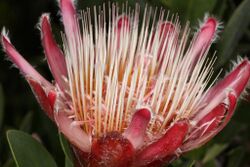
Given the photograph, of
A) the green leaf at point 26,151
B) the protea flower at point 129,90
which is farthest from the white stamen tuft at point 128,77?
the green leaf at point 26,151

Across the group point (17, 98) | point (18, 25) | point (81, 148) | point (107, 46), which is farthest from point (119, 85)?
point (18, 25)

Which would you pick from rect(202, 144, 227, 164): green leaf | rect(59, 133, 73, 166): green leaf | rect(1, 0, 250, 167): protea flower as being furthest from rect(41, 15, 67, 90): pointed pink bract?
rect(202, 144, 227, 164): green leaf

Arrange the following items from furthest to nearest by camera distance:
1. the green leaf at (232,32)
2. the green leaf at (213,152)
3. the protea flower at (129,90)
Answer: the green leaf at (213,152), the green leaf at (232,32), the protea flower at (129,90)

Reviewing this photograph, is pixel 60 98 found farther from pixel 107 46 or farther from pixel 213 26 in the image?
pixel 213 26

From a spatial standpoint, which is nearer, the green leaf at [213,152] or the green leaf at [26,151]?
the green leaf at [26,151]

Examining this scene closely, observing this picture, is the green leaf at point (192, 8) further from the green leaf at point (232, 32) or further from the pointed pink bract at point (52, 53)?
the pointed pink bract at point (52, 53)

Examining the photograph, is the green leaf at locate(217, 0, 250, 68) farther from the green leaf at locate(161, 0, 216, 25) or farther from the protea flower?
the protea flower

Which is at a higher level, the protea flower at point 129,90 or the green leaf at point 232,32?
the green leaf at point 232,32
